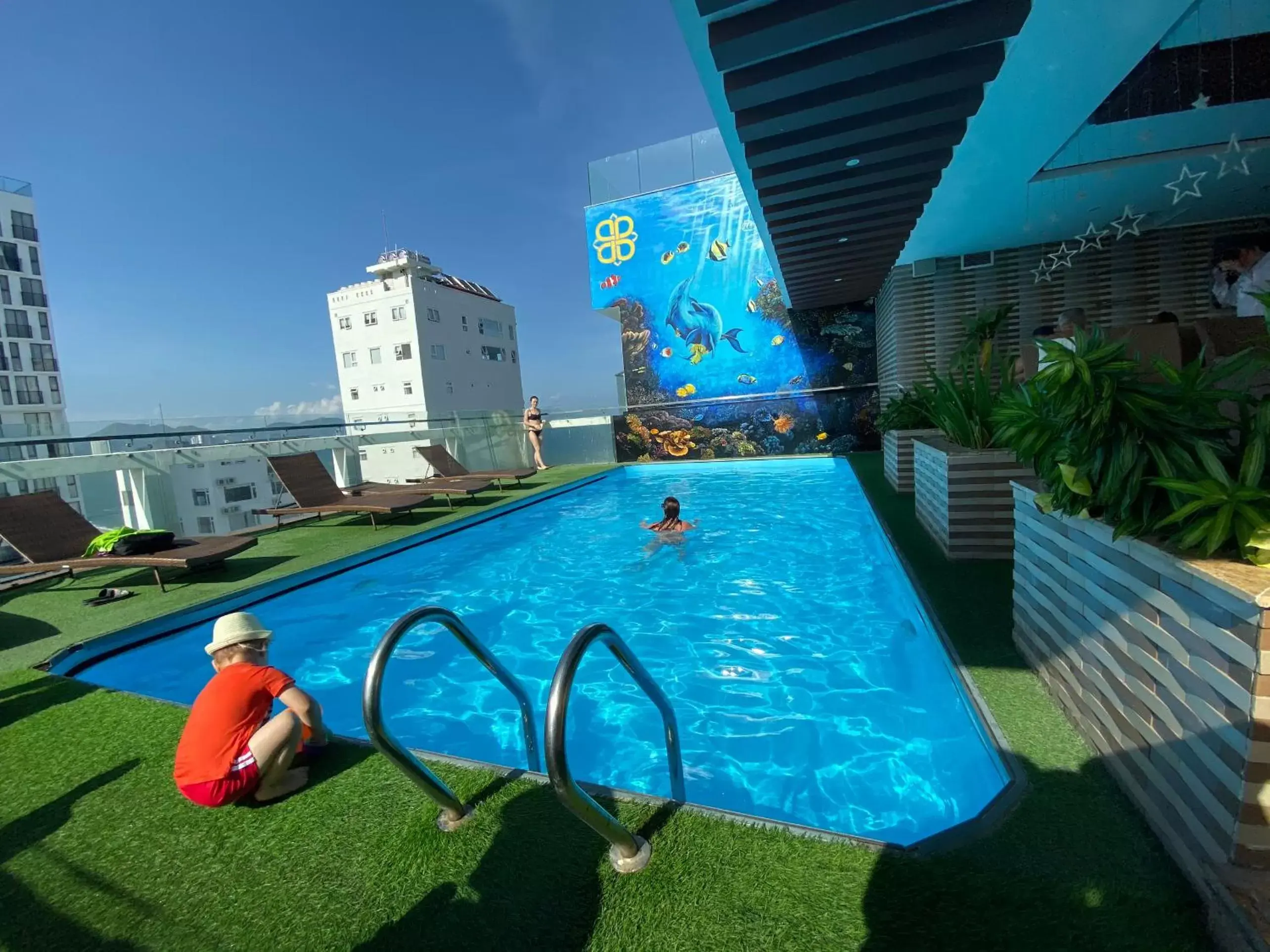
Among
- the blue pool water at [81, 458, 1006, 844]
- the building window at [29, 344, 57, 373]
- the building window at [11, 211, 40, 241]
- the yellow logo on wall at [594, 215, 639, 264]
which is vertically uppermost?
the building window at [11, 211, 40, 241]

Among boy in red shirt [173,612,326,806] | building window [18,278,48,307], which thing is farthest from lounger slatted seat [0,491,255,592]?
building window [18,278,48,307]

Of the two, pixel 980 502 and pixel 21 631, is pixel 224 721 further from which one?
pixel 980 502

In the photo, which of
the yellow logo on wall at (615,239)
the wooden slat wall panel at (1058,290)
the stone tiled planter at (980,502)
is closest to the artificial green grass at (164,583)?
the stone tiled planter at (980,502)

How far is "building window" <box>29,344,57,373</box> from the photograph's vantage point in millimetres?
40969

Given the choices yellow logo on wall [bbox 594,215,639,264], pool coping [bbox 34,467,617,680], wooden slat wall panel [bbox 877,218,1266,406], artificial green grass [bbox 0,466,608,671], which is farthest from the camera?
yellow logo on wall [bbox 594,215,639,264]

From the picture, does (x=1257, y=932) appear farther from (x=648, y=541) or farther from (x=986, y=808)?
(x=648, y=541)

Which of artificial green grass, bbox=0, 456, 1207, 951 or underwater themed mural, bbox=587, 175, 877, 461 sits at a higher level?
underwater themed mural, bbox=587, 175, 877, 461

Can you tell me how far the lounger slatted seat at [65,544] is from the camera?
18.2ft

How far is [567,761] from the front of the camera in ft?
5.85

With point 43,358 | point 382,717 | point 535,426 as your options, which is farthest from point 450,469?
point 43,358

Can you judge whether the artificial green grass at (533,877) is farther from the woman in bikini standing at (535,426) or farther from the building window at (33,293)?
the building window at (33,293)

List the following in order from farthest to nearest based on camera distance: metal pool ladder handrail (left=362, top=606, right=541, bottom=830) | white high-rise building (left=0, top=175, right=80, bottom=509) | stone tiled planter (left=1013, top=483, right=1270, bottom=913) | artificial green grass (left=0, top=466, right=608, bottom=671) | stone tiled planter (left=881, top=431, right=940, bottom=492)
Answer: white high-rise building (left=0, top=175, right=80, bottom=509)
stone tiled planter (left=881, top=431, right=940, bottom=492)
artificial green grass (left=0, top=466, right=608, bottom=671)
metal pool ladder handrail (left=362, top=606, right=541, bottom=830)
stone tiled planter (left=1013, top=483, right=1270, bottom=913)

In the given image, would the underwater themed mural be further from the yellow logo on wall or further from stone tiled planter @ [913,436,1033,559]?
stone tiled planter @ [913,436,1033,559]

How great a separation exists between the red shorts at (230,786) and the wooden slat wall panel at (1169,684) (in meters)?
3.05
